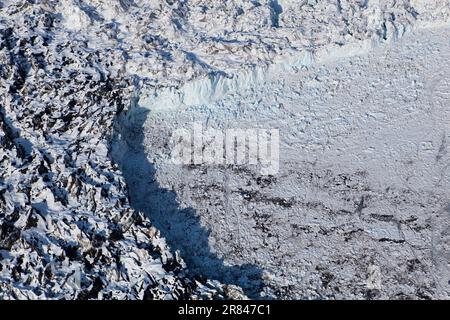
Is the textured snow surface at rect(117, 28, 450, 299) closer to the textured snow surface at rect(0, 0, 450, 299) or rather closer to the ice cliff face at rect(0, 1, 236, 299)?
the textured snow surface at rect(0, 0, 450, 299)

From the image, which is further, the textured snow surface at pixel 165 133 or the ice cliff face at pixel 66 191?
the textured snow surface at pixel 165 133

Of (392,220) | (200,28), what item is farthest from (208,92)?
(392,220)

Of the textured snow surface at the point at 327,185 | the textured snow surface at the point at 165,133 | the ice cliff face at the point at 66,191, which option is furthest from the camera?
the textured snow surface at the point at 327,185

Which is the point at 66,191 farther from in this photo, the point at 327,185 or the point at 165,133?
the point at 327,185

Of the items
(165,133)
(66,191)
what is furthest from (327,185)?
(66,191)

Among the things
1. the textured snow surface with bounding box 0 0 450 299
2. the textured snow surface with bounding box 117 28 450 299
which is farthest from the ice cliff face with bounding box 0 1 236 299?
the textured snow surface with bounding box 117 28 450 299

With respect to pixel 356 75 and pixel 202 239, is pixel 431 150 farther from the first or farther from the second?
pixel 202 239

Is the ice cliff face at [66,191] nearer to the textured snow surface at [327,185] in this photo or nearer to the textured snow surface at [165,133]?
the textured snow surface at [165,133]

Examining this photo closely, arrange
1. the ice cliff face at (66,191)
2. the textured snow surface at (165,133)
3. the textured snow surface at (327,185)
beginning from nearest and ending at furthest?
the ice cliff face at (66,191) → the textured snow surface at (165,133) → the textured snow surface at (327,185)

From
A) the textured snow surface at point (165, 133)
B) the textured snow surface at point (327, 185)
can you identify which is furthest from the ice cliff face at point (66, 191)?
the textured snow surface at point (327, 185)
